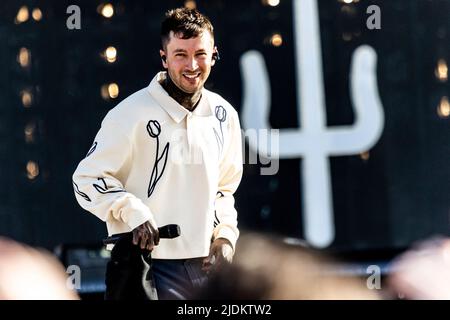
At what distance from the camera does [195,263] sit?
4031mm

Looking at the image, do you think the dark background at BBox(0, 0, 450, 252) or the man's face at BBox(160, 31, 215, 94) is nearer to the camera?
the man's face at BBox(160, 31, 215, 94)

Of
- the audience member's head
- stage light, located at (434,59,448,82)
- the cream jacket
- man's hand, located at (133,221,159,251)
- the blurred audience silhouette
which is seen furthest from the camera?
stage light, located at (434,59,448,82)

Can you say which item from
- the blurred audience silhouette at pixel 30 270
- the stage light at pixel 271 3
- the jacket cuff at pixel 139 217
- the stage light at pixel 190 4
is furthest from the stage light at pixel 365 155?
the jacket cuff at pixel 139 217

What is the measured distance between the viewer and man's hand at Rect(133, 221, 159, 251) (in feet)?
12.4

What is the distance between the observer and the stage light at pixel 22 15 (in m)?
5.68

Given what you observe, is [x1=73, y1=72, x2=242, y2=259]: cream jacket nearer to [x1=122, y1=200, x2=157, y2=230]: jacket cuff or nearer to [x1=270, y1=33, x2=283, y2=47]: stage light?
[x1=122, y1=200, x2=157, y2=230]: jacket cuff

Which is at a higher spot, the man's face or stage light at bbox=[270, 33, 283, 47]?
stage light at bbox=[270, 33, 283, 47]

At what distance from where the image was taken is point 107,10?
5664mm

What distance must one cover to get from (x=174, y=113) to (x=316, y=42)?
5.89 feet

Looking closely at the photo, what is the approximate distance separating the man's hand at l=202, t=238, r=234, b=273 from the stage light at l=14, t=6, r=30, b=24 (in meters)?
Result: 2.13

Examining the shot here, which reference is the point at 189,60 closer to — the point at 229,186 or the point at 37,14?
the point at 229,186

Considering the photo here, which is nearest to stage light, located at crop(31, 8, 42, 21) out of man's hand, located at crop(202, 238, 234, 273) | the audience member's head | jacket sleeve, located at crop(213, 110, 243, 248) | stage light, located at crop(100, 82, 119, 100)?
stage light, located at crop(100, 82, 119, 100)

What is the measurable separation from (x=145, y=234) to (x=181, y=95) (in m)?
0.56

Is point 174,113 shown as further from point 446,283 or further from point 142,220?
point 446,283
